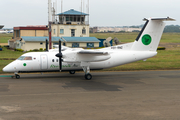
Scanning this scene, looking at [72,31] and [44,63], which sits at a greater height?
[72,31]

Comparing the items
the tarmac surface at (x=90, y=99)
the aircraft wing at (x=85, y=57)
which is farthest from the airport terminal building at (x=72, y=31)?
the tarmac surface at (x=90, y=99)

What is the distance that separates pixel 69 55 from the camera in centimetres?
2138

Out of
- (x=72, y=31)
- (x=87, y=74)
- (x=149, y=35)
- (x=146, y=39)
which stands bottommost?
(x=87, y=74)

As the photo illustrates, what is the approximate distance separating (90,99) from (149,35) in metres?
Answer: 12.0

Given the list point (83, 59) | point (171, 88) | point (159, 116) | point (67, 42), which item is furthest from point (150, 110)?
point (67, 42)

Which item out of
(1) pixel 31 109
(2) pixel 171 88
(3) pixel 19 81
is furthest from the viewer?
(3) pixel 19 81

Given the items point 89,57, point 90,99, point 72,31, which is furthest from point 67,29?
point 90,99

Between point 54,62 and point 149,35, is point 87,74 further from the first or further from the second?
point 149,35

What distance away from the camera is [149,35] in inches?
952

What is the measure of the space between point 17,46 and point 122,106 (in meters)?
49.1

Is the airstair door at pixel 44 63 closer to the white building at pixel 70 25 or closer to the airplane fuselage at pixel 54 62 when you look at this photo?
the airplane fuselage at pixel 54 62

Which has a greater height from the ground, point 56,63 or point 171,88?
point 56,63

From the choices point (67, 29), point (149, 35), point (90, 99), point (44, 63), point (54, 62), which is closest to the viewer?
point (90, 99)

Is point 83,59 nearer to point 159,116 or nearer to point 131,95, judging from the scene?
point 131,95
